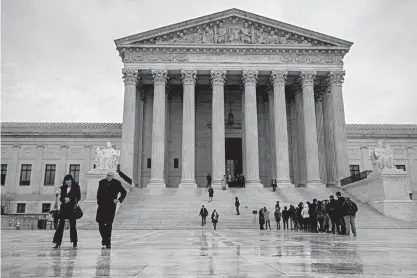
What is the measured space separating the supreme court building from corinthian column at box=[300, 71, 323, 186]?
0.09m

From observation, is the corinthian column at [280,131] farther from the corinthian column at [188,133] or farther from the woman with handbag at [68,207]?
the woman with handbag at [68,207]

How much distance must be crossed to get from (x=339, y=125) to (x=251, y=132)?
27.9 ft

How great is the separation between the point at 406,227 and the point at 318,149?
53.9 feet

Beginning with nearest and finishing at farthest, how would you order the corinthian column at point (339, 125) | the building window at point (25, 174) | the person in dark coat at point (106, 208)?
the person in dark coat at point (106, 208), the corinthian column at point (339, 125), the building window at point (25, 174)

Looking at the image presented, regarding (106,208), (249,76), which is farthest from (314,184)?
(106,208)

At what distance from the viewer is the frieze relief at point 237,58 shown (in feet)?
125

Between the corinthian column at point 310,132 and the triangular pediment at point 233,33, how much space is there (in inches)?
147

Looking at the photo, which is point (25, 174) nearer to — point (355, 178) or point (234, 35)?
point (234, 35)

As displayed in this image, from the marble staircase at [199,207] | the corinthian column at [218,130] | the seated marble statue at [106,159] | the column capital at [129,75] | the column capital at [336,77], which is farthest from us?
the column capital at [336,77]

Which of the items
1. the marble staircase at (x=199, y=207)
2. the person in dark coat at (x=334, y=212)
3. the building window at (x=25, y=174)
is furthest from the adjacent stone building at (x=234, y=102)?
the person in dark coat at (x=334, y=212)

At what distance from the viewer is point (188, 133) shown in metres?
36.8

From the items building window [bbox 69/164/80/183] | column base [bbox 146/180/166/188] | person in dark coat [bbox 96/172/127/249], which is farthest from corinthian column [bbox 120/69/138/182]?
person in dark coat [bbox 96/172/127/249]

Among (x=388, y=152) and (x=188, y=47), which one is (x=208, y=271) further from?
(x=188, y=47)

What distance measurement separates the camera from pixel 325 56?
128ft
